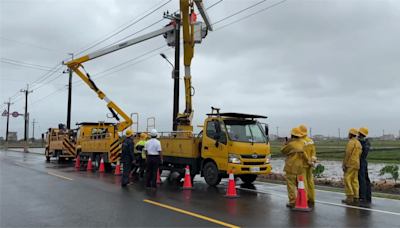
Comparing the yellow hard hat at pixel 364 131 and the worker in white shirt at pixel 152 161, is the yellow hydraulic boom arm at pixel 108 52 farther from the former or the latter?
the yellow hard hat at pixel 364 131

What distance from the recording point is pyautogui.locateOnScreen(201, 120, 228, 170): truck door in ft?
35.3

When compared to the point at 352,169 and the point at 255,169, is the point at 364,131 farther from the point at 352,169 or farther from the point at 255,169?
the point at 255,169

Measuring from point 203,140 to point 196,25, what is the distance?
6.81 meters

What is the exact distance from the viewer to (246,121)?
1158cm

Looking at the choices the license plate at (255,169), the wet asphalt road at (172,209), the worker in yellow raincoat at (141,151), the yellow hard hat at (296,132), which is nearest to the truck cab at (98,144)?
the worker in yellow raincoat at (141,151)

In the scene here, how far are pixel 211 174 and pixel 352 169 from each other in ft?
14.7

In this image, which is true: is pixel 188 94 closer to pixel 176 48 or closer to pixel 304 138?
pixel 176 48

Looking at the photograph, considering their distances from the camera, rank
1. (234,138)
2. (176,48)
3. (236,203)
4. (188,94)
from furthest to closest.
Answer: (176,48) < (188,94) < (234,138) < (236,203)

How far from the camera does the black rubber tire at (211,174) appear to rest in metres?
11.0

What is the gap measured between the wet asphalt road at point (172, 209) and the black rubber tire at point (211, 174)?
2.05 ft

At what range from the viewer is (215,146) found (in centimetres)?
1103

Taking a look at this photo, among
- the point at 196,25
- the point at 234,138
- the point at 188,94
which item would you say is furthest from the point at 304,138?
the point at 196,25

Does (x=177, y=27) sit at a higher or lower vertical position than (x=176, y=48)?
higher

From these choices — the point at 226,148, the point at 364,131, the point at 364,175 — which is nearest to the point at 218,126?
the point at 226,148
